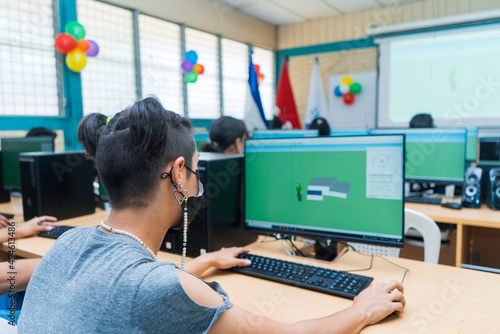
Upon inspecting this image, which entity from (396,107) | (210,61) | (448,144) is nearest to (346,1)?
(396,107)

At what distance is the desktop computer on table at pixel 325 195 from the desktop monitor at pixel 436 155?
1.56m

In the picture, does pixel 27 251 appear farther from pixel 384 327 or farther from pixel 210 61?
pixel 210 61

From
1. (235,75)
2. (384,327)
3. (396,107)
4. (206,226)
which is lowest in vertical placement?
(384,327)

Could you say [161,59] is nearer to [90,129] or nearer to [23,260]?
[90,129]

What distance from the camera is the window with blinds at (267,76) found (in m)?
7.07

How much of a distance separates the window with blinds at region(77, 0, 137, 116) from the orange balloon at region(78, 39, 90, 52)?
1.20ft

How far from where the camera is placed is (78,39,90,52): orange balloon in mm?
3903

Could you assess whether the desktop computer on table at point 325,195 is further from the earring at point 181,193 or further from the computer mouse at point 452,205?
the computer mouse at point 452,205

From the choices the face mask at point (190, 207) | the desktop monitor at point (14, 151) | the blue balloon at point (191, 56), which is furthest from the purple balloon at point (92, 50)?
the face mask at point (190, 207)

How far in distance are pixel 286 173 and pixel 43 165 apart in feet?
4.08

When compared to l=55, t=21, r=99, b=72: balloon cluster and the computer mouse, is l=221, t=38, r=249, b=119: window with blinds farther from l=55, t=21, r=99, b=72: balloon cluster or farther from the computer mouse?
the computer mouse

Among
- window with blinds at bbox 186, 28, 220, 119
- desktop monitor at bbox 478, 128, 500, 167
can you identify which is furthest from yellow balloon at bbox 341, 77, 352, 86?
desktop monitor at bbox 478, 128, 500, 167

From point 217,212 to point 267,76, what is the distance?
Result: 619 centimetres

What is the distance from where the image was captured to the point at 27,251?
5.08 feet
